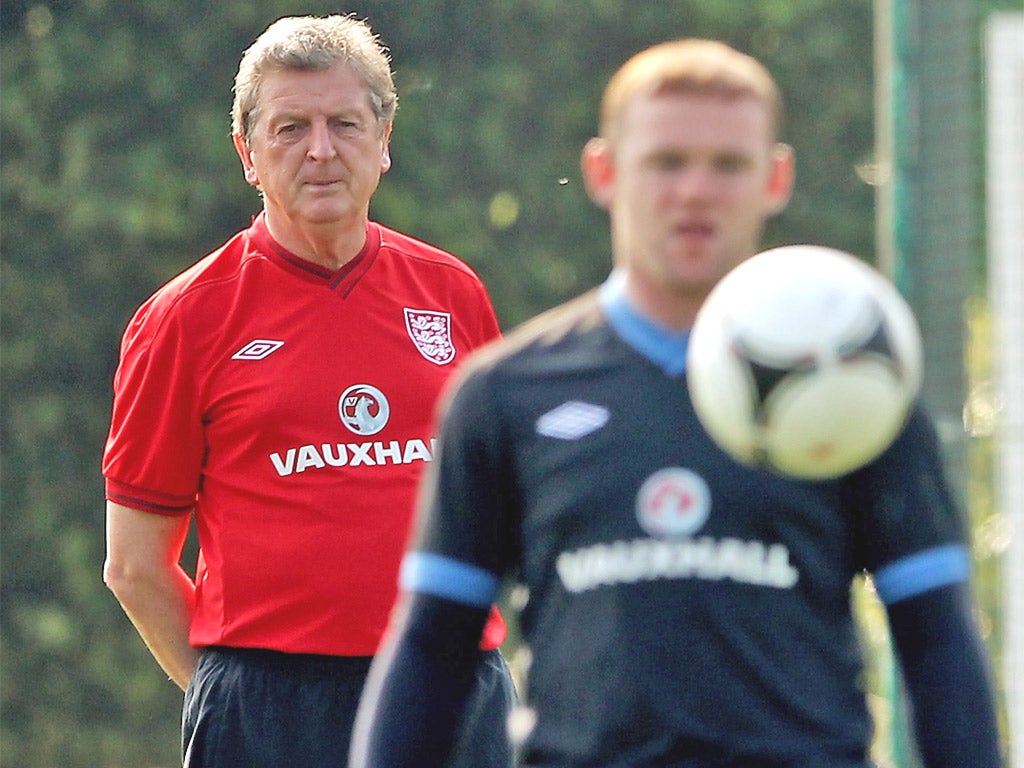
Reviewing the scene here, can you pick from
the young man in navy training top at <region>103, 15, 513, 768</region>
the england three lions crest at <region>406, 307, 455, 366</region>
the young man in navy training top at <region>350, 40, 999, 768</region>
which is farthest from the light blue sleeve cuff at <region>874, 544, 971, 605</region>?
the england three lions crest at <region>406, 307, 455, 366</region>

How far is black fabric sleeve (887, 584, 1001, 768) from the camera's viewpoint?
3.13 metres

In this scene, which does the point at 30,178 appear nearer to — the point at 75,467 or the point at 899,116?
the point at 75,467

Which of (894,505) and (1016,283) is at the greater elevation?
(1016,283)

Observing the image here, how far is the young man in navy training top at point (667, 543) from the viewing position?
10.1 feet

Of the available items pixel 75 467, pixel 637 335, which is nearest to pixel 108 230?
pixel 75 467

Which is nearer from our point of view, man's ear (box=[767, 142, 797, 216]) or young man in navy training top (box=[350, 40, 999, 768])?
young man in navy training top (box=[350, 40, 999, 768])

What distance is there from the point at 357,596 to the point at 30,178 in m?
9.39

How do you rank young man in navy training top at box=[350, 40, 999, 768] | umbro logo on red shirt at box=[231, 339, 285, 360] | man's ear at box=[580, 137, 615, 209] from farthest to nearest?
1. umbro logo on red shirt at box=[231, 339, 285, 360]
2. man's ear at box=[580, 137, 615, 209]
3. young man in navy training top at box=[350, 40, 999, 768]

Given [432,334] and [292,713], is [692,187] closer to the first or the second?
[432,334]

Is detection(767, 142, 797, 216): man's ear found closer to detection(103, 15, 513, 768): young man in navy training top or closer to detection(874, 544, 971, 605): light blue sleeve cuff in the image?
detection(874, 544, 971, 605): light blue sleeve cuff

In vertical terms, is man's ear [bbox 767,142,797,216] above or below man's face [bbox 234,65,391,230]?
below

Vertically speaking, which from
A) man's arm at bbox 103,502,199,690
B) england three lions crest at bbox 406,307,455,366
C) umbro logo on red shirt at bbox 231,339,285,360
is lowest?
man's arm at bbox 103,502,199,690

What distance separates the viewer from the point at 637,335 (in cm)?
323

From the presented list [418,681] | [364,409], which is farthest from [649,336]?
[364,409]
